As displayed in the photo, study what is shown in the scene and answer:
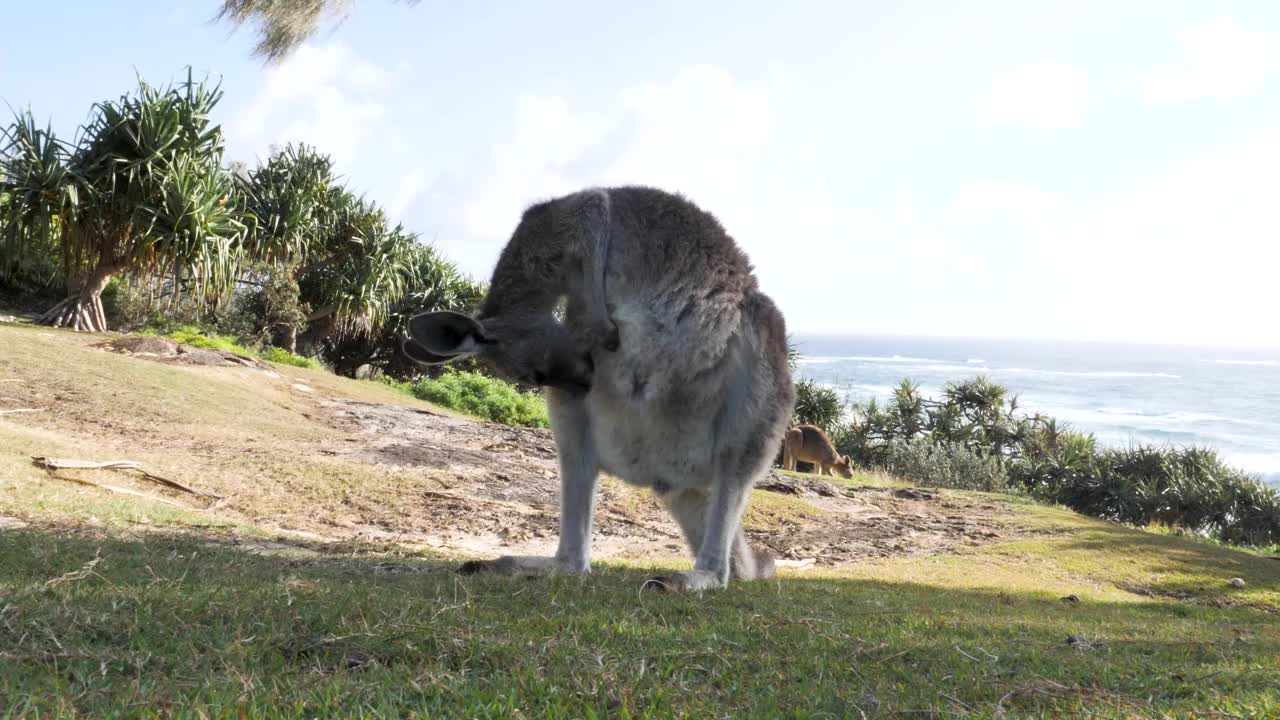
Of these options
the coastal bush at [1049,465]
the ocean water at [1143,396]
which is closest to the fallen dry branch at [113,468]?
the coastal bush at [1049,465]

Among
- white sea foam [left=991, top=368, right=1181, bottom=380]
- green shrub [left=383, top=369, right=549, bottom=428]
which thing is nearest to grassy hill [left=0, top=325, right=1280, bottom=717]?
green shrub [left=383, top=369, right=549, bottom=428]

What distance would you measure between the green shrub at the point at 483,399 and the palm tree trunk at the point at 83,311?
6077 millimetres

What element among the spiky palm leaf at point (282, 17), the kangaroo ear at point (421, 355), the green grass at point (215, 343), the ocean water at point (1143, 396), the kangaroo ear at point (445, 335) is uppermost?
the spiky palm leaf at point (282, 17)

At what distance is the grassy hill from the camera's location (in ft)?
8.16

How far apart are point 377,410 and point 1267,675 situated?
1102 cm

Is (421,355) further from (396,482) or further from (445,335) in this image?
(396,482)

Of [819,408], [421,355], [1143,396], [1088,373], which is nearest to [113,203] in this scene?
[421,355]

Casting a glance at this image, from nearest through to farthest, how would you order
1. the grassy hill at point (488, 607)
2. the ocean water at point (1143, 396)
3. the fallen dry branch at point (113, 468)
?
the grassy hill at point (488, 607) → the fallen dry branch at point (113, 468) → the ocean water at point (1143, 396)

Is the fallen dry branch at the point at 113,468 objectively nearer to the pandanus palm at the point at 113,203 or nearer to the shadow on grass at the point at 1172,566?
the shadow on grass at the point at 1172,566

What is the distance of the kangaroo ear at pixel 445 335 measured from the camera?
407cm

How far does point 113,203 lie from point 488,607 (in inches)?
694

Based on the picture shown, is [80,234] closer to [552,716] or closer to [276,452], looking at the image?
[276,452]

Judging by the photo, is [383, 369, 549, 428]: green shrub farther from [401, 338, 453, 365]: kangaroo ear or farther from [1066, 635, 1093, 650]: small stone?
[1066, 635, 1093, 650]: small stone

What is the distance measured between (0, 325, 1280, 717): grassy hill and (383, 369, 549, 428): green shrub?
9.42 metres
